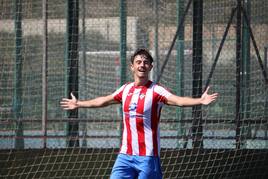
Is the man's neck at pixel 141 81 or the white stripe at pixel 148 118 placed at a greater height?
the man's neck at pixel 141 81

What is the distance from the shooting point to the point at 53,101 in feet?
37.2

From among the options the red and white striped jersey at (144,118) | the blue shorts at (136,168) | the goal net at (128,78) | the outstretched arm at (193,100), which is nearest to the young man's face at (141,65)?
the red and white striped jersey at (144,118)

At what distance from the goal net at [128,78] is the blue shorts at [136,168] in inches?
138

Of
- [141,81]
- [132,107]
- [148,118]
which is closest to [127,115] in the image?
[132,107]

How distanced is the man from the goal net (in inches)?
134

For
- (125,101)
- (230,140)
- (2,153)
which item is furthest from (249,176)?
(125,101)

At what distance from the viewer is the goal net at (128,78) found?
11.2 m

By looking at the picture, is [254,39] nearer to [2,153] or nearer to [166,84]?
[166,84]

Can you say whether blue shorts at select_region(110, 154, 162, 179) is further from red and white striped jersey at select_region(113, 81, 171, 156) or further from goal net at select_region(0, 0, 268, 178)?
goal net at select_region(0, 0, 268, 178)

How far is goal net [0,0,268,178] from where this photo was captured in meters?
11.2

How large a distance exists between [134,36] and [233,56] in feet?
4.46

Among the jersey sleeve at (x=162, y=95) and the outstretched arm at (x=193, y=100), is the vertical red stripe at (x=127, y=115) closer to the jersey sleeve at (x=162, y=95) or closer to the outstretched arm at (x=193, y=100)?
the jersey sleeve at (x=162, y=95)

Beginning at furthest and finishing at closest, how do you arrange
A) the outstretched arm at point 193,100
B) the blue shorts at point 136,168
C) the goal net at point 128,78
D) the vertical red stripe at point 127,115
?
1. the goal net at point 128,78
2. the vertical red stripe at point 127,115
3. the blue shorts at point 136,168
4. the outstretched arm at point 193,100

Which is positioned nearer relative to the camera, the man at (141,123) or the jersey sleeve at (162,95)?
the man at (141,123)
